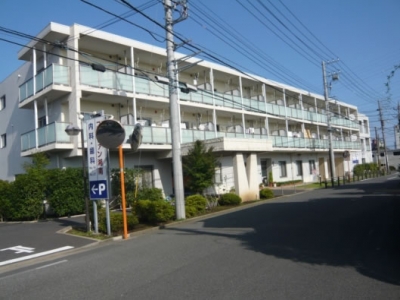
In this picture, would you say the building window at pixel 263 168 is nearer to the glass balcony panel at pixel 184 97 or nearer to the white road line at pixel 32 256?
the glass balcony panel at pixel 184 97

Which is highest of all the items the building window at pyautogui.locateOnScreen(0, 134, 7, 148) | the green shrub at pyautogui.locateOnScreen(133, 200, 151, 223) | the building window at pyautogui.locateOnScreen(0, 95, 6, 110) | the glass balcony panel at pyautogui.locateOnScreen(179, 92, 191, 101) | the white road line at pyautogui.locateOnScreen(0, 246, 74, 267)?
the building window at pyautogui.locateOnScreen(0, 95, 6, 110)

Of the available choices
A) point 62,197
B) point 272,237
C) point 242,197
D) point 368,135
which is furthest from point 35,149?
point 368,135

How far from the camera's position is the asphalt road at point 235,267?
5441 mm

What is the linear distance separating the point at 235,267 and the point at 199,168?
40.1 ft

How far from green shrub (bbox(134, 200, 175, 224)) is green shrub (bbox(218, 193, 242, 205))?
5.54 m

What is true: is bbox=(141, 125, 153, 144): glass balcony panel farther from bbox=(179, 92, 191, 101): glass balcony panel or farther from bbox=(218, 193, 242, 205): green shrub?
bbox=(218, 193, 242, 205): green shrub

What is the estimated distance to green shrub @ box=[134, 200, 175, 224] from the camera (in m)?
13.9

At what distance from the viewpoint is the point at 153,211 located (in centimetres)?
1386

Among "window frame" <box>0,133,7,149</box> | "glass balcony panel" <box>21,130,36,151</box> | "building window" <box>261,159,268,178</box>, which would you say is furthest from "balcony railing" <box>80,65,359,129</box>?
"window frame" <box>0,133,7,149</box>

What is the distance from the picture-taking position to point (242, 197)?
2114 centimetres

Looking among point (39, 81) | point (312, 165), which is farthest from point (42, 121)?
point (312, 165)

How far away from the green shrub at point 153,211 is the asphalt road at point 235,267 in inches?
93.5

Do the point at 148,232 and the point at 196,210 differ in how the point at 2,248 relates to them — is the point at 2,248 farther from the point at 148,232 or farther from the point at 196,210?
the point at 196,210

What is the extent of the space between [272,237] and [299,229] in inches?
55.0
